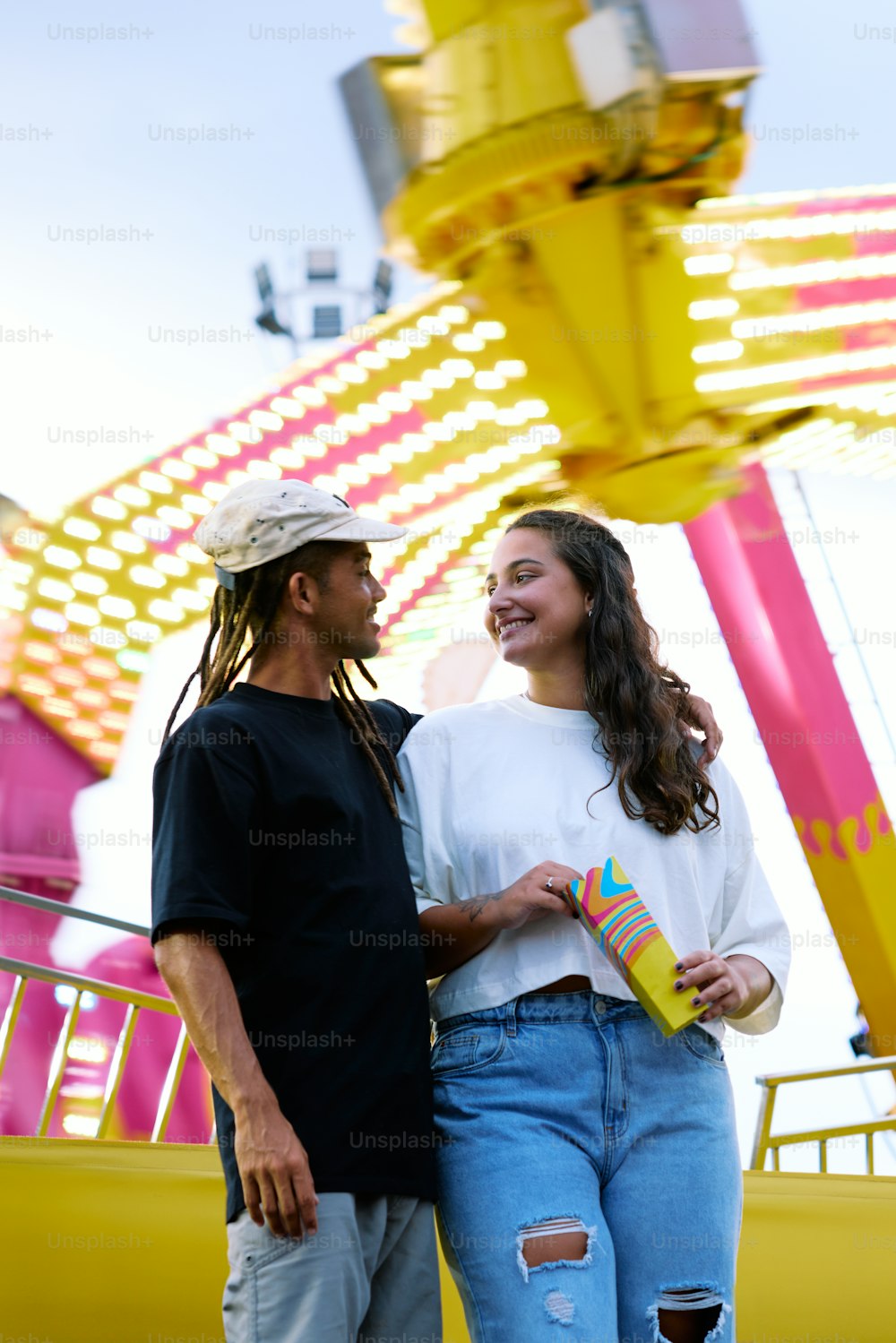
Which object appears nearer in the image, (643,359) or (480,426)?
(643,359)

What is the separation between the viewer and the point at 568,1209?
167cm

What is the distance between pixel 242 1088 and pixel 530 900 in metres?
0.44

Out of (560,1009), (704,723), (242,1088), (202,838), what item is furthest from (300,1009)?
(704,723)

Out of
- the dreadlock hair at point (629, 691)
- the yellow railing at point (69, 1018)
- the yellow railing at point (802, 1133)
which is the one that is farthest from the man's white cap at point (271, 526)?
the yellow railing at point (802, 1133)

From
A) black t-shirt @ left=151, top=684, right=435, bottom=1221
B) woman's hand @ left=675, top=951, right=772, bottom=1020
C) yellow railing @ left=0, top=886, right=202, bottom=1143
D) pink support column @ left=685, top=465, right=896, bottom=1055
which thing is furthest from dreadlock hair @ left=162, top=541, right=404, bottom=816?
pink support column @ left=685, top=465, right=896, bottom=1055

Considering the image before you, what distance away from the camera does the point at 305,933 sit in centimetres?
176

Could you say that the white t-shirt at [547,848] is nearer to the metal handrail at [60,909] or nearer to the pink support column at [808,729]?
the metal handrail at [60,909]

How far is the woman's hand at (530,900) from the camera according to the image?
5.81 ft

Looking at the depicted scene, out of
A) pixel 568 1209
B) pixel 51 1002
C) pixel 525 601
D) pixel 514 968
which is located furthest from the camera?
pixel 51 1002

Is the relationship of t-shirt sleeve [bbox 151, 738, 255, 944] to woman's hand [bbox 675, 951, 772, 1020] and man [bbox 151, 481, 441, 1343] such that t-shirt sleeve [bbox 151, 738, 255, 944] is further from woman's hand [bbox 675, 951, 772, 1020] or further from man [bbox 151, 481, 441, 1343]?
woman's hand [bbox 675, 951, 772, 1020]

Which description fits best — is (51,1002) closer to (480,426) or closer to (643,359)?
(480,426)

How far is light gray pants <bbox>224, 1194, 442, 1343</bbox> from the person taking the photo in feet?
5.30

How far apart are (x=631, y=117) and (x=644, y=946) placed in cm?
339

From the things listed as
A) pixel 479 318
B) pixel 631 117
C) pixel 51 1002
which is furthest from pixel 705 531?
pixel 51 1002
